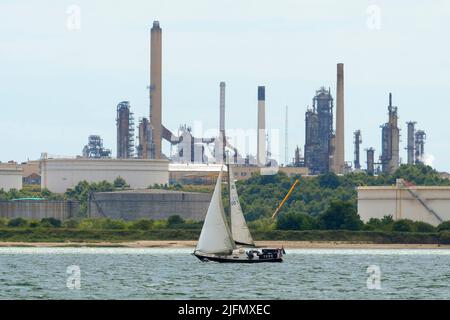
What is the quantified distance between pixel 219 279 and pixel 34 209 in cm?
11464

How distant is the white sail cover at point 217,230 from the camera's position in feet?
333

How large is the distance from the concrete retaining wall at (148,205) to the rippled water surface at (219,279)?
201 feet

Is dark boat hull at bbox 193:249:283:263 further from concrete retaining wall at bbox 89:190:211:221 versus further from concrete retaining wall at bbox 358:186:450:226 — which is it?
concrete retaining wall at bbox 89:190:211:221

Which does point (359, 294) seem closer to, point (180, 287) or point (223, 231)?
point (180, 287)

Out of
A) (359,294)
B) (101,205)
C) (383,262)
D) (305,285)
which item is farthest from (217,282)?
(101,205)

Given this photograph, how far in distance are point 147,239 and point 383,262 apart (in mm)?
43528

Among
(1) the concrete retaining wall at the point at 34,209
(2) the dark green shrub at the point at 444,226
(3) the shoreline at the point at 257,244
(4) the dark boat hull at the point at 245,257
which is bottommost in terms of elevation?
(3) the shoreline at the point at 257,244

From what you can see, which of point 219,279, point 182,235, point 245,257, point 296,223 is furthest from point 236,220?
point 296,223

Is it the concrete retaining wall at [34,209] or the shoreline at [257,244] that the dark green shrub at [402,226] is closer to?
the shoreline at [257,244]

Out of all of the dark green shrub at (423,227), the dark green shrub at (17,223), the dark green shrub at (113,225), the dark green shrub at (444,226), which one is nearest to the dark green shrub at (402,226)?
the dark green shrub at (423,227)

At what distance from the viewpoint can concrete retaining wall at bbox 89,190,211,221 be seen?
19575 centimetres

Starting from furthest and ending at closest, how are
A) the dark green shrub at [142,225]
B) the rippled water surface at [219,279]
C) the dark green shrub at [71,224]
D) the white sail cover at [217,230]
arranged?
the dark green shrub at [71,224] < the dark green shrub at [142,225] < the white sail cover at [217,230] < the rippled water surface at [219,279]

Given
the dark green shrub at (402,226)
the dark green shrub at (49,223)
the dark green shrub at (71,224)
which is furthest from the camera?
the dark green shrub at (71,224)
